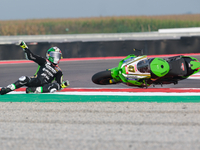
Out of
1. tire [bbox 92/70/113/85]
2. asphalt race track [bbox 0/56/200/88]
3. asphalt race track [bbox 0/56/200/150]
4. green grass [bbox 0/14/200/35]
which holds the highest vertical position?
green grass [bbox 0/14/200/35]

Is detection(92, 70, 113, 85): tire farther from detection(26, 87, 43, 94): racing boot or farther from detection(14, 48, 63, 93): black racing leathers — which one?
detection(26, 87, 43, 94): racing boot

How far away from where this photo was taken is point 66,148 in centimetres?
350

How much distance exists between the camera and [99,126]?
4.31m

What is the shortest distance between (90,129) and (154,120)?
3.44 feet

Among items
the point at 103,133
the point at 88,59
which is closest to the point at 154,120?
the point at 103,133

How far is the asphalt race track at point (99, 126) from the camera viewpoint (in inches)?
142

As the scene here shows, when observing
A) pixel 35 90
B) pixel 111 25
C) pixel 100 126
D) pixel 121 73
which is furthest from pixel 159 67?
pixel 111 25

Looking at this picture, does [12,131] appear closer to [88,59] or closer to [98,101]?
[98,101]

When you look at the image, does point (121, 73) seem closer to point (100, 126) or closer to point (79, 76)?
point (100, 126)

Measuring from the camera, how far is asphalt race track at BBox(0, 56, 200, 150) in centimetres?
361

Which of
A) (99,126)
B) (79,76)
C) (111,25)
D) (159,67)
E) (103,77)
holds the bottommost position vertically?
(99,126)

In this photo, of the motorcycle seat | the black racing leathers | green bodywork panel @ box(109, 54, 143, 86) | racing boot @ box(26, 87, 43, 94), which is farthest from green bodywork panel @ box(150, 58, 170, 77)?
racing boot @ box(26, 87, 43, 94)

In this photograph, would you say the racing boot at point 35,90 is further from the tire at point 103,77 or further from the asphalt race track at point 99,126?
the tire at point 103,77

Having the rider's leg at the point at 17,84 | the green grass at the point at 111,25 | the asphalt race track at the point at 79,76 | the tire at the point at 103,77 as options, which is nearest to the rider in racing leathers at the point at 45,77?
the rider's leg at the point at 17,84
